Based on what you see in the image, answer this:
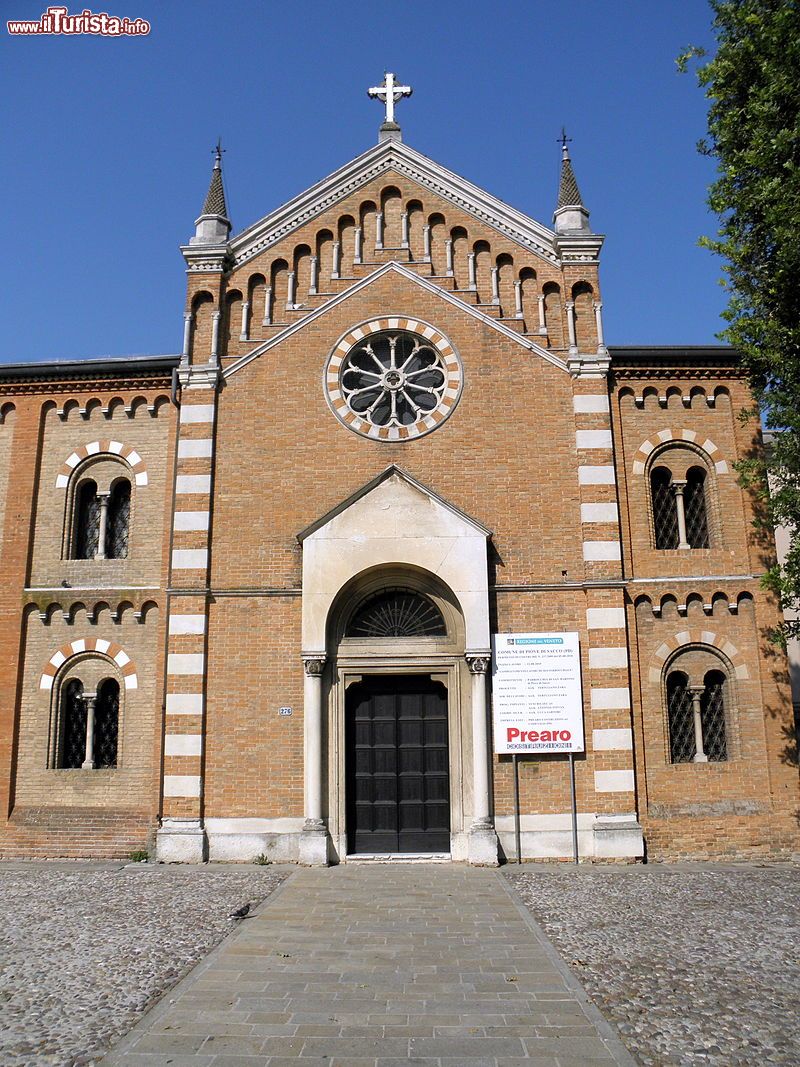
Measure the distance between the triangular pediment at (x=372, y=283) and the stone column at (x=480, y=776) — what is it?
5.98 m

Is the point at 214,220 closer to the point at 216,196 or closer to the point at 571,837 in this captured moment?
the point at 216,196

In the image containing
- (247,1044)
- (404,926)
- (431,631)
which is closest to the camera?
(247,1044)

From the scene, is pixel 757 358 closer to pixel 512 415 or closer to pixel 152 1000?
pixel 512 415

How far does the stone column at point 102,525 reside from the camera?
616 inches

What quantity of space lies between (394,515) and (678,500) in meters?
5.49

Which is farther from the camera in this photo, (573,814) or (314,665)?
(314,665)

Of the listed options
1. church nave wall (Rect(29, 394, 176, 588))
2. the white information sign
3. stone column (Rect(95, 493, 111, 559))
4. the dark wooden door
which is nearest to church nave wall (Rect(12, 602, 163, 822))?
church nave wall (Rect(29, 394, 176, 588))

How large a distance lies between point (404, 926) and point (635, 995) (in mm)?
3195

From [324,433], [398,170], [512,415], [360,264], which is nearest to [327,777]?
[324,433]

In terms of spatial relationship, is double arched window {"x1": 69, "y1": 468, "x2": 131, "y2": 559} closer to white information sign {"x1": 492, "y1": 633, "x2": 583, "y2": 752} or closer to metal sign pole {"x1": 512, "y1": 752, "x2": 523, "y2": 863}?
white information sign {"x1": 492, "y1": 633, "x2": 583, "y2": 752}

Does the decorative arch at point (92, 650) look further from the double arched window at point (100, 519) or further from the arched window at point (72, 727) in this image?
the double arched window at point (100, 519)

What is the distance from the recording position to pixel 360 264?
632 inches

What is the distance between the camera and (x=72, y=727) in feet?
49.5

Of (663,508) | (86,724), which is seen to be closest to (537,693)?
(663,508)
